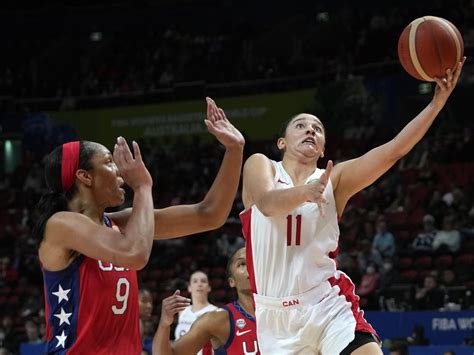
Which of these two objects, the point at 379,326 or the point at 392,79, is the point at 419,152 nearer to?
the point at 392,79

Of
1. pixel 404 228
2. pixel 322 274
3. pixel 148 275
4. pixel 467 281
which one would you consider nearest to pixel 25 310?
pixel 148 275

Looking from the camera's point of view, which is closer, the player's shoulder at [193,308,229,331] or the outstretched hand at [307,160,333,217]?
the outstretched hand at [307,160,333,217]

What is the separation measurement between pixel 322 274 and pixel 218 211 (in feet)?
3.11

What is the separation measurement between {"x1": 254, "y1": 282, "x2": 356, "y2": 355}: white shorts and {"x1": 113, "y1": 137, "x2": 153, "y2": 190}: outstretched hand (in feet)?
5.21

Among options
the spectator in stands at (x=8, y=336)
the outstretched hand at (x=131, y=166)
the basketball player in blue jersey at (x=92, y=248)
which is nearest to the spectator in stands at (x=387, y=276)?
the spectator in stands at (x=8, y=336)

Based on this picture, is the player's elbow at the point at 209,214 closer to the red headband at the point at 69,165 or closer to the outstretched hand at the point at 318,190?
the outstretched hand at the point at 318,190

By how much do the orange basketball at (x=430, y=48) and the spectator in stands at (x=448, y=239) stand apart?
8770mm

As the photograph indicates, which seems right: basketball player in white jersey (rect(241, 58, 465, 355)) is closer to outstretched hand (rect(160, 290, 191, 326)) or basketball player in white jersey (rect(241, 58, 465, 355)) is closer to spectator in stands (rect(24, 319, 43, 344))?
outstretched hand (rect(160, 290, 191, 326))

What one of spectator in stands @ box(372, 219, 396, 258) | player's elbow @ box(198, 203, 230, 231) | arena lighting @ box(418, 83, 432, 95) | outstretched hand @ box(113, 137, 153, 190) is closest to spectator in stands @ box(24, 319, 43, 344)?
spectator in stands @ box(372, 219, 396, 258)

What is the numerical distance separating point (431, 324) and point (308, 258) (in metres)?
6.98

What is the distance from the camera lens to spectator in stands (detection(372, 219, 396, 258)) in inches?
569

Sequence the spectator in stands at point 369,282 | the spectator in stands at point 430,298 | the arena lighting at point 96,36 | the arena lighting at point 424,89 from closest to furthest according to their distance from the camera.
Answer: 1. the spectator in stands at point 430,298
2. the spectator in stands at point 369,282
3. the arena lighting at point 424,89
4. the arena lighting at point 96,36

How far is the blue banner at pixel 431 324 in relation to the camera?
11.5m

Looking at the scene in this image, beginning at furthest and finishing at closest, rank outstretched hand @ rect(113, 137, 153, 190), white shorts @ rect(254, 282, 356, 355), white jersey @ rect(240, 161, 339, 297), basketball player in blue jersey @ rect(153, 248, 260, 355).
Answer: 1. basketball player in blue jersey @ rect(153, 248, 260, 355)
2. white jersey @ rect(240, 161, 339, 297)
3. white shorts @ rect(254, 282, 356, 355)
4. outstretched hand @ rect(113, 137, 153, 190)
